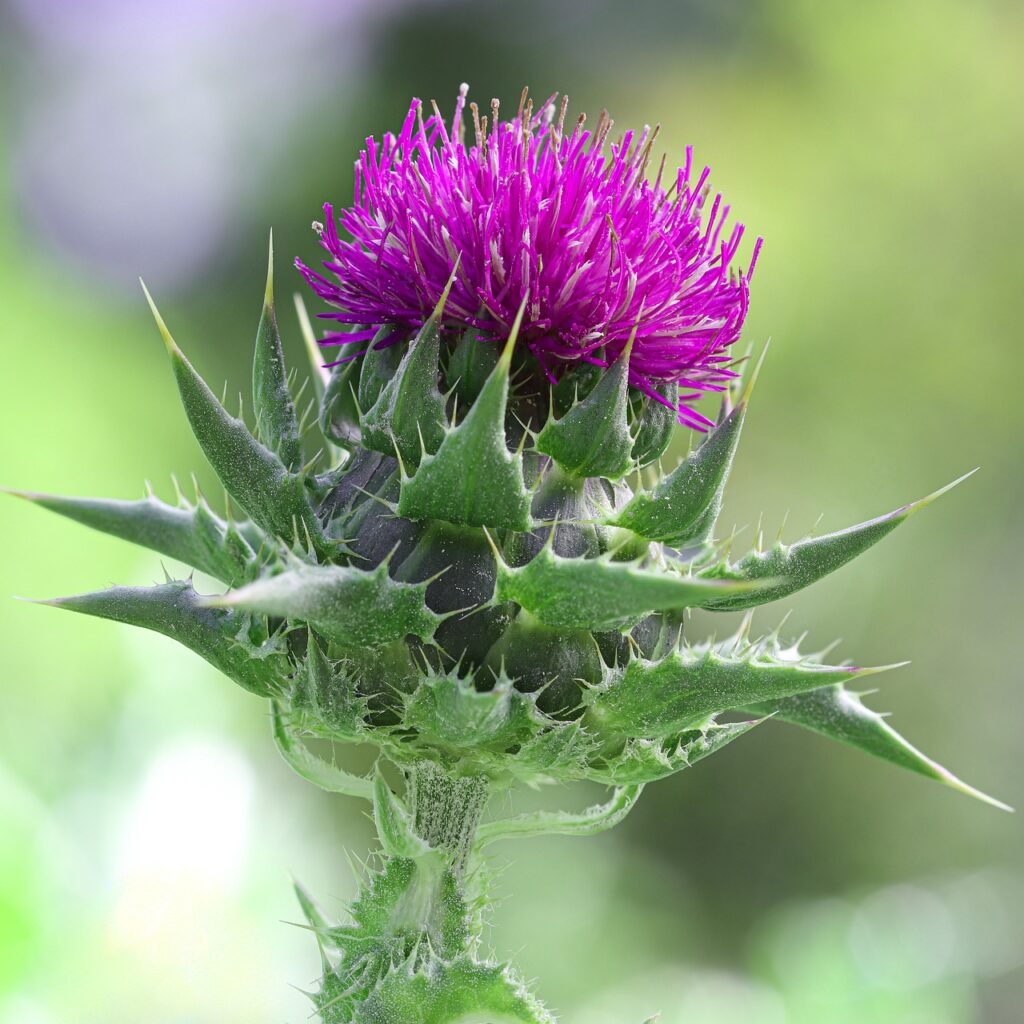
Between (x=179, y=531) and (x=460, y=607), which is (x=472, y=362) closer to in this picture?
(x=460, y=607)

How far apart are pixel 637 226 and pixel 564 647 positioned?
564 millimetres

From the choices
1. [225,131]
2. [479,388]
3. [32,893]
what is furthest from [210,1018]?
[225,131]

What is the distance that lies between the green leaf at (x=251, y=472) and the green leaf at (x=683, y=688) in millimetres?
415

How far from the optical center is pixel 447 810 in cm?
160

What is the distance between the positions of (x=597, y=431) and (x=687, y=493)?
0.14m

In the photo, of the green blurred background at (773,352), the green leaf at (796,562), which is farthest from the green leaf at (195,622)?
the green blurred background at (773,352)

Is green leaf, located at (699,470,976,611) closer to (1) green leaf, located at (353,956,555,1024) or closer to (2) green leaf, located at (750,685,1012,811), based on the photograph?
(2) green leaf, located at (750,685,1012,811)

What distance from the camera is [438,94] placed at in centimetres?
673

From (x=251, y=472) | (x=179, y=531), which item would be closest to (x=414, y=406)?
(x=251, y=472)

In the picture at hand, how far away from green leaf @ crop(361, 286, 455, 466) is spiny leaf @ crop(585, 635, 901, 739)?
0.38 metres

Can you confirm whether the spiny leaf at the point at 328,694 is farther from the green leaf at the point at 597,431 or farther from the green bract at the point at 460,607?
the green leaf at the point at 597,431

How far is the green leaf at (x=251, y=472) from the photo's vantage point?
147cm

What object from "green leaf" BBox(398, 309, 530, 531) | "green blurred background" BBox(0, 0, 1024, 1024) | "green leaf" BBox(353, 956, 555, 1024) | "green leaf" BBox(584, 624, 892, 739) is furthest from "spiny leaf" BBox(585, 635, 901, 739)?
"green blurred background" BBox(0, 0, 1024, 1024)

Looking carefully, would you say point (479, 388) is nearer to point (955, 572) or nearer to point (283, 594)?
point (283, 594)
